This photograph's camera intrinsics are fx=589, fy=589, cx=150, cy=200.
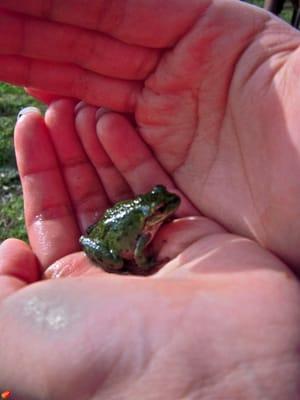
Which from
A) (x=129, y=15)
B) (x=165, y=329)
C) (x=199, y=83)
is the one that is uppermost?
(x=129, y=15)

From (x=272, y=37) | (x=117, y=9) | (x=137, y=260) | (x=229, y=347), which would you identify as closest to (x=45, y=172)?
(x=137, y=260)

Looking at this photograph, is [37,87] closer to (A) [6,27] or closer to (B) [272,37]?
(A) [6,27]

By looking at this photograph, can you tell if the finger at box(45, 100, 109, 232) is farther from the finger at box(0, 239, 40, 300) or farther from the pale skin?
the finger at box(0, 239, 40, 300)

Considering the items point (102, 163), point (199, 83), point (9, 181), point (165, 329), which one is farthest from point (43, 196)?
point (9, 181)

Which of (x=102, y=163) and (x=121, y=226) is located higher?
(x=102, y=163)

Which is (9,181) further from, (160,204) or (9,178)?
(160,204)

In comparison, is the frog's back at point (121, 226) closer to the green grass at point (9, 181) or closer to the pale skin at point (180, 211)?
the pale skin at point (180, 211)
